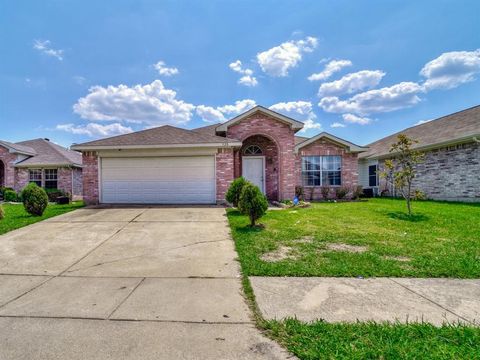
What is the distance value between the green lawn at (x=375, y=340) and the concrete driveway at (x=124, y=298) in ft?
0.78

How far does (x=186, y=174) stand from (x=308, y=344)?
33.0 ft

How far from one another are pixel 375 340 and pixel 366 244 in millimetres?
3651

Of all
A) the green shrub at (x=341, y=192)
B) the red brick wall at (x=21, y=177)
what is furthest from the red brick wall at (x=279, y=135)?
the red brick wall at (x=21, y=177)

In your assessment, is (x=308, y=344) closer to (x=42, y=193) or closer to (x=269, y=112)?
(x=42, y=193)

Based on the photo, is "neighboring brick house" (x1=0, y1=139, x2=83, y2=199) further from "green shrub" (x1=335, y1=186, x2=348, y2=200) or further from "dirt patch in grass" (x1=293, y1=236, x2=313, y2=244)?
"green shrub" (x1=335, y1=186, x2=348, y2=200)

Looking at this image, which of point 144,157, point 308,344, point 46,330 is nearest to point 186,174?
point 144,157

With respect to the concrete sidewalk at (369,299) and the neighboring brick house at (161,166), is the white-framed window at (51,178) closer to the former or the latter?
the neighboring brick house at (161,166)

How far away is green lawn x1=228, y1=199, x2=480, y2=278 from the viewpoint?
13.5 ft

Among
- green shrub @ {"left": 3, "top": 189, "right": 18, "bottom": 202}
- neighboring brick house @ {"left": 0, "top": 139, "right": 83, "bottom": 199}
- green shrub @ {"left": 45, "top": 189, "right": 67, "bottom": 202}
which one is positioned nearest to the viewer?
green shrub @ {"left": 3, "top": 189, "right": 18, "bottom": 202}

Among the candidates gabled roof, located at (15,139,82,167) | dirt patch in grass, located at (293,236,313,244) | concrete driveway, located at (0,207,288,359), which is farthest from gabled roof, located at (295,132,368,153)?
gabled roof, located at (15,139,82,167)

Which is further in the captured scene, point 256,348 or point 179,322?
point 179,322

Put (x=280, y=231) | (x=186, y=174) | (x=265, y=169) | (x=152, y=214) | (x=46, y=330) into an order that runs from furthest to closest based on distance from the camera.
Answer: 1. (x=265, y=169)
2. (x=186, y=174)
3. (x=152, y=214)
4. (x=280, y=231)
5. (x=46, y=330)

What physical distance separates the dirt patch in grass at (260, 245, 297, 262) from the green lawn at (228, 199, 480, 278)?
0.13ft

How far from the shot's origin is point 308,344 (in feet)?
7.49
